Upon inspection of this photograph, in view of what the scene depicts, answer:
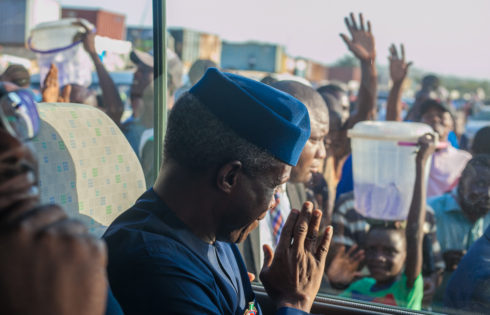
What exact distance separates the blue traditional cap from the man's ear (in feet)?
0.25

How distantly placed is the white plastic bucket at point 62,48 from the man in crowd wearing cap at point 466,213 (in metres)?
2.21

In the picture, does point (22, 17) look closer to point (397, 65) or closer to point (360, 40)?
point (360, 40)

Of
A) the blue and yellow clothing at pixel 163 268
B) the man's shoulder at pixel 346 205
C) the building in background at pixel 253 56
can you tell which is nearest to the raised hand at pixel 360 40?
the building in background at pixel 253 56

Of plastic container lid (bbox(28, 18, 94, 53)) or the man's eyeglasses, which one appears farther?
plastic container lid (bbox(28, 18, 94, 53))

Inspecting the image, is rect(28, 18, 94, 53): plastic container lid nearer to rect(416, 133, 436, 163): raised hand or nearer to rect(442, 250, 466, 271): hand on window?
rect(416, 133, 436, 163): raised hand

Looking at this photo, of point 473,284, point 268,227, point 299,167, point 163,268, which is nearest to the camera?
point 163,268

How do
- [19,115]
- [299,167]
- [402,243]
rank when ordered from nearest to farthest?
[19,115]
[299,167]
[402,243]

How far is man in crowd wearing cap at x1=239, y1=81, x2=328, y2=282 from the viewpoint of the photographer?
2377 mm

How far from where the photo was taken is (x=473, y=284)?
2.03 metres

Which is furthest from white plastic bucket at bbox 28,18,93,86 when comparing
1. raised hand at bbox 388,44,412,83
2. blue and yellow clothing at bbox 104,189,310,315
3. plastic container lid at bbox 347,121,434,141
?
blue and yellow clothing at bbox 104,189,310,315

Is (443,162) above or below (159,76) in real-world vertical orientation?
below

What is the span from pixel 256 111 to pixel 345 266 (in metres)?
1.43

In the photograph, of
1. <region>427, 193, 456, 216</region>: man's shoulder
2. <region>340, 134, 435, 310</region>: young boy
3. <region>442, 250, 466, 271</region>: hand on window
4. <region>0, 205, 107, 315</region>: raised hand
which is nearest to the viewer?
<region>0, 205, 107, 315</region>: raised hand

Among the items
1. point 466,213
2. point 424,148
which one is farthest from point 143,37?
point 466,213
